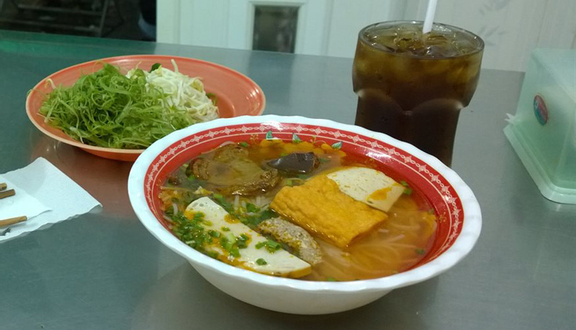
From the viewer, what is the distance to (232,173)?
96 centimetres

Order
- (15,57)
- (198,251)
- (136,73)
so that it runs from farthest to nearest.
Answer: (15,57) → (136,73) → (198,251)

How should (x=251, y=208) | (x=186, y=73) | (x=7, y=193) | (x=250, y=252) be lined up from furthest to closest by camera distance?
(x=186, y=73), (x=7, y=193), (x=251, y=208), (x=250, y=252)

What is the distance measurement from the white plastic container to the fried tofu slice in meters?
0.52

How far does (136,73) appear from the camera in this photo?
1384mm

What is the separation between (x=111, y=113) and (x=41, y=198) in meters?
0.27

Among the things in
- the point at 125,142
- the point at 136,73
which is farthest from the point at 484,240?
the point at 136,73

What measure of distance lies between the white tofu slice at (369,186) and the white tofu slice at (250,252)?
0.57 feet

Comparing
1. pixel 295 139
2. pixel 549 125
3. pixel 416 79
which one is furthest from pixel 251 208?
pixel 549 125

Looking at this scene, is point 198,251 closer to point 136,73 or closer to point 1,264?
point 1,264

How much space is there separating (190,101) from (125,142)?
25cm

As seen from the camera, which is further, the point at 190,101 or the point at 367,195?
the point at 190,101

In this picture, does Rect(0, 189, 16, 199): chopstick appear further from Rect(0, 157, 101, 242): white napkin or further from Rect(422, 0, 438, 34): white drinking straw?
Rect(422, 0, 438, 34): white drinking straw

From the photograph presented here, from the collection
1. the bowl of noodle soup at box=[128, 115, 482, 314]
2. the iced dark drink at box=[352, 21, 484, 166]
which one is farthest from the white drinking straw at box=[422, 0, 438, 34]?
the bowl of noodle soup at box=[128, 115, 482, 314]

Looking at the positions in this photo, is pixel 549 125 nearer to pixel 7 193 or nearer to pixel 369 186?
pixel 369 186
